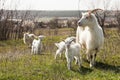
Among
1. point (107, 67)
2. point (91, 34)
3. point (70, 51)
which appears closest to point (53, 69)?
point (70, 51)

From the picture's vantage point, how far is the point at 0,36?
22422mm

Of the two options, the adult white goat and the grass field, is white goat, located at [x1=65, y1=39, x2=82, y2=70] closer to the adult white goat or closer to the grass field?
the grass field

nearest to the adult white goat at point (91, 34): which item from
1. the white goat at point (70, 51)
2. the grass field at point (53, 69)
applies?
the grass field at point (53, 69)

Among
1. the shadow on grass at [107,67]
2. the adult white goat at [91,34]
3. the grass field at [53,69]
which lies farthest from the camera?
the adult white goat at [91,34]

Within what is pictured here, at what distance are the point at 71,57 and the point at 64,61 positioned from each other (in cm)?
126

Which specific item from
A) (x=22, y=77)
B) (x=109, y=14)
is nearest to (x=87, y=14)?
(x=22, y=77)

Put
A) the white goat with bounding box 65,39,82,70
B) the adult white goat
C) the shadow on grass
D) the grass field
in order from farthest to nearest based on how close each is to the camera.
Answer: the adult white goat → the shadow on grass → the white goat with bounding box 65,39,82,70 → the grass field

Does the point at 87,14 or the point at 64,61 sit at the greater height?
the point at 87,14

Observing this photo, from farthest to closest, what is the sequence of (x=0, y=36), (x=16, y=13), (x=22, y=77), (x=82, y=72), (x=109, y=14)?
(x=109, y=14) < (x=16, y=13) < (x=0, y=36) < (x=82, y=72) < (x=22, y=77)

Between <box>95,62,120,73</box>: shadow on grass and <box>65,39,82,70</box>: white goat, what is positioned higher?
<box>65,39,82,70</box>: white goat

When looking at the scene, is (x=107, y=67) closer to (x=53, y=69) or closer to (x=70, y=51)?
(x=70, y=51)

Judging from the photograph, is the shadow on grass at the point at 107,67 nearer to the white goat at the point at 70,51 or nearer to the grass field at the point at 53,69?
the grass field at the point at 53,69

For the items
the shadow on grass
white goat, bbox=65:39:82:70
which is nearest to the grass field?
the shadow on grass

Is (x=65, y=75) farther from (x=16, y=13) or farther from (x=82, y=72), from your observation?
(x=16, y=13)
